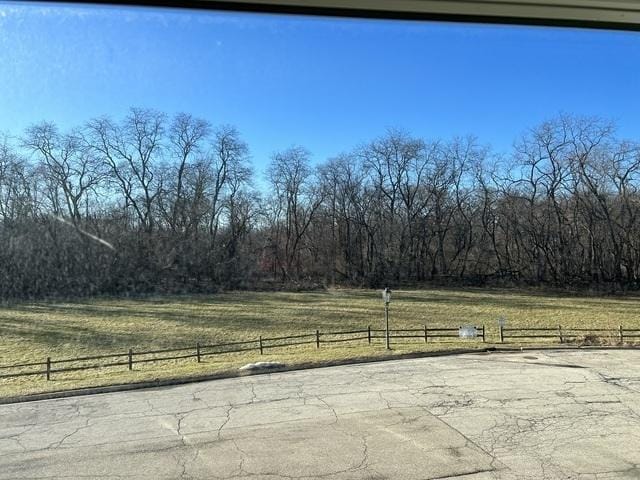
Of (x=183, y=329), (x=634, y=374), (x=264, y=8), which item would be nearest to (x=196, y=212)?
(x=183, y=329)

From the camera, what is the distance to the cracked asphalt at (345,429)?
3561 millimetres

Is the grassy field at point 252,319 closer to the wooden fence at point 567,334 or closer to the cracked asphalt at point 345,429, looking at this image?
the wooden fence at point 567,334

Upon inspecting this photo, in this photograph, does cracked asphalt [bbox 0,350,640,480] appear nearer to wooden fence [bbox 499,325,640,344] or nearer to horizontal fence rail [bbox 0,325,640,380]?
horizontal fence rail [bbox 0,325,640,380]

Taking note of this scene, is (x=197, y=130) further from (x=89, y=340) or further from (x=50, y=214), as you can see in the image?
(x=89, y=340)

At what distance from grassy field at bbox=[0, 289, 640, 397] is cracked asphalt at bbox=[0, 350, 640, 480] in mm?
2869

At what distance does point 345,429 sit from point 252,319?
11.5 meters

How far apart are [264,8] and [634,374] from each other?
8.86m

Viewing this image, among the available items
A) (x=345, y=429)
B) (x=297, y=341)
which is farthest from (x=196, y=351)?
(x=345, y=429)

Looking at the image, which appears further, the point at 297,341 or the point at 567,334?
the point at 297,341

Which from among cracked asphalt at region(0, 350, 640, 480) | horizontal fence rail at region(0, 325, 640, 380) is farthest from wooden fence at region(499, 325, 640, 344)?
cracked asphalt at region(0, 350, 640, 480)

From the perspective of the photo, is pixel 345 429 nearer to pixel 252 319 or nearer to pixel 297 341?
pixel 297 341

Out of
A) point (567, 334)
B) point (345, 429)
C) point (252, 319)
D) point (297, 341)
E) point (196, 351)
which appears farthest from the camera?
point (252, 319)

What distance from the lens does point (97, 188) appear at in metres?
6.46

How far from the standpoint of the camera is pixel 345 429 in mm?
4613
